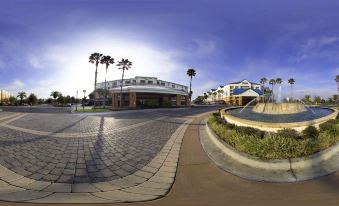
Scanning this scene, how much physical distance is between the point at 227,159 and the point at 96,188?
419 centimetres

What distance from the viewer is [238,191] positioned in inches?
196

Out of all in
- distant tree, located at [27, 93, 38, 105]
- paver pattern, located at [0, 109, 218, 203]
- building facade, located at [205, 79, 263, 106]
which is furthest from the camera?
distant tree, located at [27, 93, 38, 105]

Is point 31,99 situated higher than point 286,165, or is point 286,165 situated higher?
point 31,99

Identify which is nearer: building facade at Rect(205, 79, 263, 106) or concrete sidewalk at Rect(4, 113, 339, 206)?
concrete sidewalk at Rect(4, 113, 339, 206)

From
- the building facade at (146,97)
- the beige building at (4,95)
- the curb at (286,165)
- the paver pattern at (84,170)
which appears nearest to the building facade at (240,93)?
the building facade at (146,97)

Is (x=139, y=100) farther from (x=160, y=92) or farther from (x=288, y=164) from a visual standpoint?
(x=288, y=164)

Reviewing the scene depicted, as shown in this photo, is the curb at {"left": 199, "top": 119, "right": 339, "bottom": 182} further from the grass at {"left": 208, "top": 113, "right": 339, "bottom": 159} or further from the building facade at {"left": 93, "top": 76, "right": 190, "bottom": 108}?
the building facade at {"left": 93, "top": 76, "right": 190, "bottom": 108}

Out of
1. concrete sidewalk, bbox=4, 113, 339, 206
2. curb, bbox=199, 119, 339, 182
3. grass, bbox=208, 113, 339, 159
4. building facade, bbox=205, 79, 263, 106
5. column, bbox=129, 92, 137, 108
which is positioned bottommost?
concrete sidewalk, bbox=4, 113, 339, 206

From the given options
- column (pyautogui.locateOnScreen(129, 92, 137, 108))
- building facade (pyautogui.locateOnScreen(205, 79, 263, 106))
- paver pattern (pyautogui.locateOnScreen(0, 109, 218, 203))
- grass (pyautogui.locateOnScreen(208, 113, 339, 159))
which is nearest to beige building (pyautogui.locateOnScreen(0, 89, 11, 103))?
column (pyautogui.locateOnScreen(129, 92, 137, 108))

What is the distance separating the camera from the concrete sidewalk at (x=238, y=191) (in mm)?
4422

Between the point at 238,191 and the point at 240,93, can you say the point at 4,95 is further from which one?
the point at 238,191

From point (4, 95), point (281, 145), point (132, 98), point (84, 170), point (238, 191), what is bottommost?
point (238, 191)

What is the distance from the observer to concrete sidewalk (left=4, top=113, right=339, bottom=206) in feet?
14.5

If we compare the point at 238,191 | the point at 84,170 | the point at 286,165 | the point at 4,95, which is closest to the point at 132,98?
the point at 84,170
